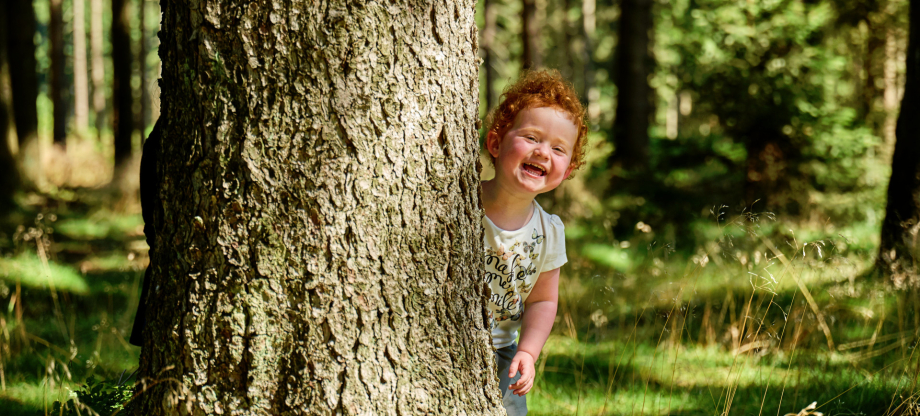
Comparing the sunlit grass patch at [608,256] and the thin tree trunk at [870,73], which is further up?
the thin tree trunk at [870,73]

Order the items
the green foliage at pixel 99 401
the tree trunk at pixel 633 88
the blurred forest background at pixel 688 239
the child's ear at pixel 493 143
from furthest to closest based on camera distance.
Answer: the tree trunk at pixel 633 88 → the blurred forest background at pixel 688 239 → the child's ear at pixel 493 143 → the green foliage at pixel 99 401

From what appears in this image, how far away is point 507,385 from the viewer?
250cm

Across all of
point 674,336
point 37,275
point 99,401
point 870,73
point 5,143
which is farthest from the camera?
point 870,73

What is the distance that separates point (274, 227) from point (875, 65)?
653 inches

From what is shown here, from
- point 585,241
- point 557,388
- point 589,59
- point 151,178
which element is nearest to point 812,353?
point 557,388

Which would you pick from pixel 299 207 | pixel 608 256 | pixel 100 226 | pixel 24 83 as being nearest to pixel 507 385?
pixel 299 207

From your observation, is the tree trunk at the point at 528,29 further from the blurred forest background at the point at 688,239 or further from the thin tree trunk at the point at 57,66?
the thin tree trunk at the point at 57,66

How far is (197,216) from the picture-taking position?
170 centimetres

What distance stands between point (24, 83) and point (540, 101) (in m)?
11.7

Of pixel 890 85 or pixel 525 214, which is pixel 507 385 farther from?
pixel 890 85

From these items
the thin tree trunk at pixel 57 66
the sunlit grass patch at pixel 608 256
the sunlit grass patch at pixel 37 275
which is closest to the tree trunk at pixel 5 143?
the sunlit grass patch at pixel 37 275

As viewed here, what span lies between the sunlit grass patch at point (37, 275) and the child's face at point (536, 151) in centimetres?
399

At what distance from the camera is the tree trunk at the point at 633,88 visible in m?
9.65

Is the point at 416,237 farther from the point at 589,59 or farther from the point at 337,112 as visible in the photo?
the point at 589,59
